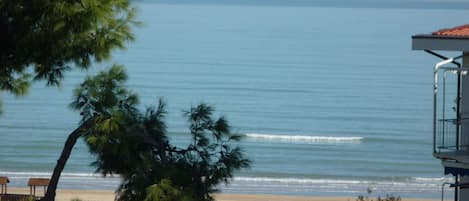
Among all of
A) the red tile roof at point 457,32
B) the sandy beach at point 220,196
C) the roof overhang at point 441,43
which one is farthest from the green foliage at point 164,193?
the sandy beach at point 220,196

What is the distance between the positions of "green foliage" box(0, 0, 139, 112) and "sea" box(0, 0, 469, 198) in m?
0.36

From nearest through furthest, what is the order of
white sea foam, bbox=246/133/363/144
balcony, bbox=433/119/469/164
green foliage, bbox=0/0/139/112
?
green foliage, bbox=0/0/139/112
balcony, bbox=433/119/469/164
white sea foam, bbox=246/133/363/144

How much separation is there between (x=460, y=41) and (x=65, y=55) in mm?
5323

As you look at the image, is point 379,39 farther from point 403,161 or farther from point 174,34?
point 403,161

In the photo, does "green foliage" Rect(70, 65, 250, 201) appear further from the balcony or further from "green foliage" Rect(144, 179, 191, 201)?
the balcony

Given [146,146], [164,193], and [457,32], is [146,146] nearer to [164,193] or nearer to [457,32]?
[164,193]

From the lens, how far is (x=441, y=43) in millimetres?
12750

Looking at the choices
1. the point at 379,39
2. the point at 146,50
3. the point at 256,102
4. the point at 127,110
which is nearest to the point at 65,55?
the point at 127,110

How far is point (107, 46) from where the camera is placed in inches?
362

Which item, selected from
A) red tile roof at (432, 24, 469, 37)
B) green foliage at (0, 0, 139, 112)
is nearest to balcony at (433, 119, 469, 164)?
red tile roof at (432, 24, 469, 37)

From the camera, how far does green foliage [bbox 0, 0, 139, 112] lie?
884 cm

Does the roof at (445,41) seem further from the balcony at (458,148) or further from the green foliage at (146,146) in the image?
the green foliage at (146,146)

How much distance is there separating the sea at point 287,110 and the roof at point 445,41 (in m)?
2.36

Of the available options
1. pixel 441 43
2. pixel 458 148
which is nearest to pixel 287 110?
pixel 458 148
